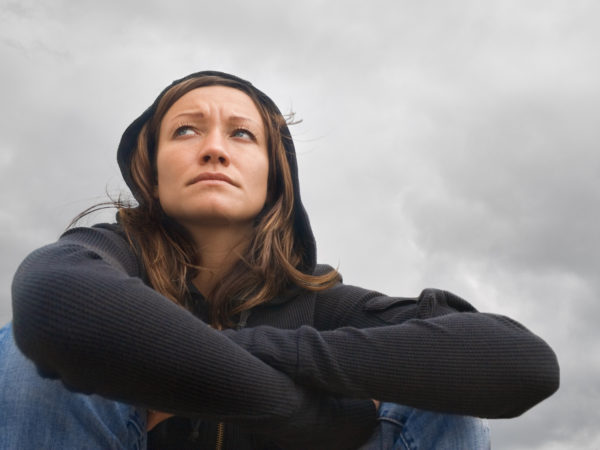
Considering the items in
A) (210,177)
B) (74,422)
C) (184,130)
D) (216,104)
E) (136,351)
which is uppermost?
(216,104)

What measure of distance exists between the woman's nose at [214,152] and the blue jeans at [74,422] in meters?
1.33

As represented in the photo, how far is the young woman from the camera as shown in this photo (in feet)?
6.24

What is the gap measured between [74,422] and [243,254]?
1363 mm

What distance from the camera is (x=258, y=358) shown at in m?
2.07

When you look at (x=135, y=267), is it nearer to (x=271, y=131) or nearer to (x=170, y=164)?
(x=170, y=164)

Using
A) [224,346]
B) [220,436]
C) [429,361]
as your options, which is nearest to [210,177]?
[220,436]

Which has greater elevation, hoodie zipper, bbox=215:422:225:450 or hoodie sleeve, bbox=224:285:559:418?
hoodie sleeve, bbox=224:285:559:418

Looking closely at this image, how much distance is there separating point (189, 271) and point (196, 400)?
143cm

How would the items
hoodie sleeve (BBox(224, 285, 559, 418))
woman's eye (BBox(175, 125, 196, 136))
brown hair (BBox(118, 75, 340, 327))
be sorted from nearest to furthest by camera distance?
1. hoodie sleeve (BBox(224, 285, 559, 418))
2. brown hair (BBox(118, 75, 340, 327))
3. woman's eye (BBox(175, 125, 196, 136))

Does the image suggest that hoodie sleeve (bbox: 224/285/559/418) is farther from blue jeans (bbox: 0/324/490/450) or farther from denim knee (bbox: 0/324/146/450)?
denim knee (bbox: 0/324/146/450)

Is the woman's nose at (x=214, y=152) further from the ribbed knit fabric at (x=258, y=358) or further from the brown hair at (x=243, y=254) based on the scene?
the ribbed knit fabric at (x=258, y=358)

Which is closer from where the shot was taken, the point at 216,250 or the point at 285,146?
the point at 216,250

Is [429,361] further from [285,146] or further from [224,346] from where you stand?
[285,146]

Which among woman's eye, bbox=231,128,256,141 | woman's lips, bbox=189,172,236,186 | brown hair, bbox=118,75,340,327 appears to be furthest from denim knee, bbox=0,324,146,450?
woman's eye, bbox=231,128,256,141
